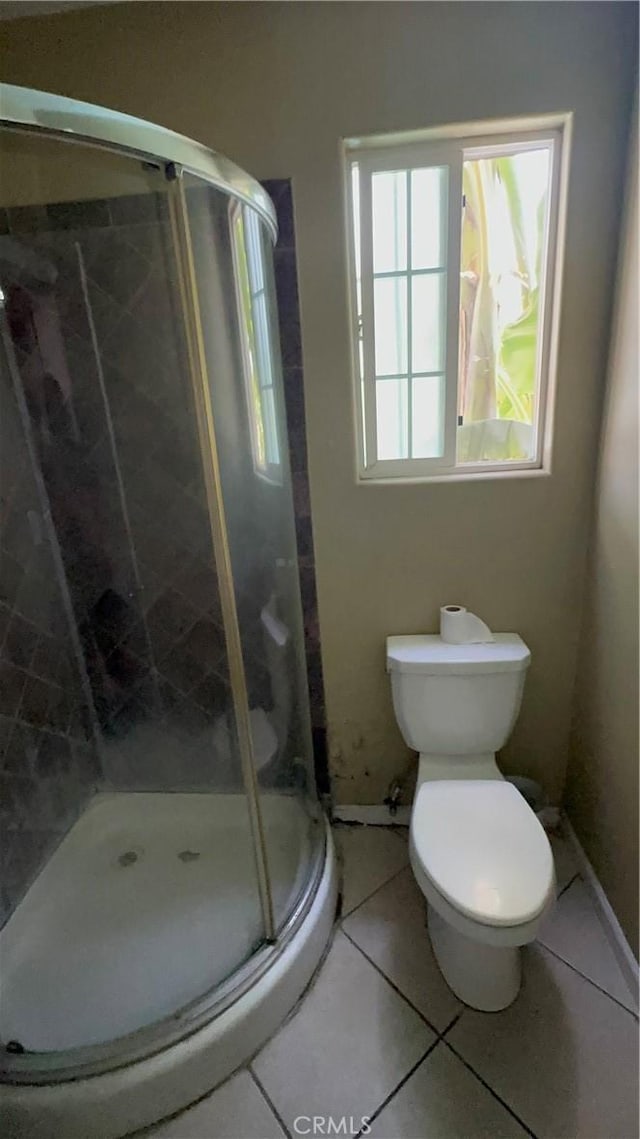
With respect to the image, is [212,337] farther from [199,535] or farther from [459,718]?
[459,718]

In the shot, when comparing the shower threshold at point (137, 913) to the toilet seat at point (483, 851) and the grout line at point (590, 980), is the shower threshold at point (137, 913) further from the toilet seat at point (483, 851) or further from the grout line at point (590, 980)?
the grout line at point (590, 980)

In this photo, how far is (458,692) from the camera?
59.9 inches

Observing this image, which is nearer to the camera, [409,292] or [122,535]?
[409,292]

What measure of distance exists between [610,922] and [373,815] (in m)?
0.75

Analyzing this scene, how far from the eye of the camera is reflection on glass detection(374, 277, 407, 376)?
1536 mm

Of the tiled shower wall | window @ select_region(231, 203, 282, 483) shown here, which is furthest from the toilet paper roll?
window @ select_region(231, 203, 282, 483)

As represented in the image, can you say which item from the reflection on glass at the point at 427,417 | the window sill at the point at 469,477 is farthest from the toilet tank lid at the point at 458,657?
the reflection on glass at the point at 427,417

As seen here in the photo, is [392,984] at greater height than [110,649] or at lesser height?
lesser

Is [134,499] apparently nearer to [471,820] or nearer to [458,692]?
[458,692]

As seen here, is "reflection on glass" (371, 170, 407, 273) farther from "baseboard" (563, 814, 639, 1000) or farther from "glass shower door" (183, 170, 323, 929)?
"baseboard" (563, 814, 639, 1000)

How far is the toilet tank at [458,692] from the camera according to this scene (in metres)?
1.51

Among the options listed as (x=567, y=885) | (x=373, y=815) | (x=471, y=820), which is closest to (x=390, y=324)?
(x=471, y=820)

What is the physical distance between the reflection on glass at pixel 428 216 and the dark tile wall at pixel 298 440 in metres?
0.36

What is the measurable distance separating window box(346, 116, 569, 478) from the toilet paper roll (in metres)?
0.43
